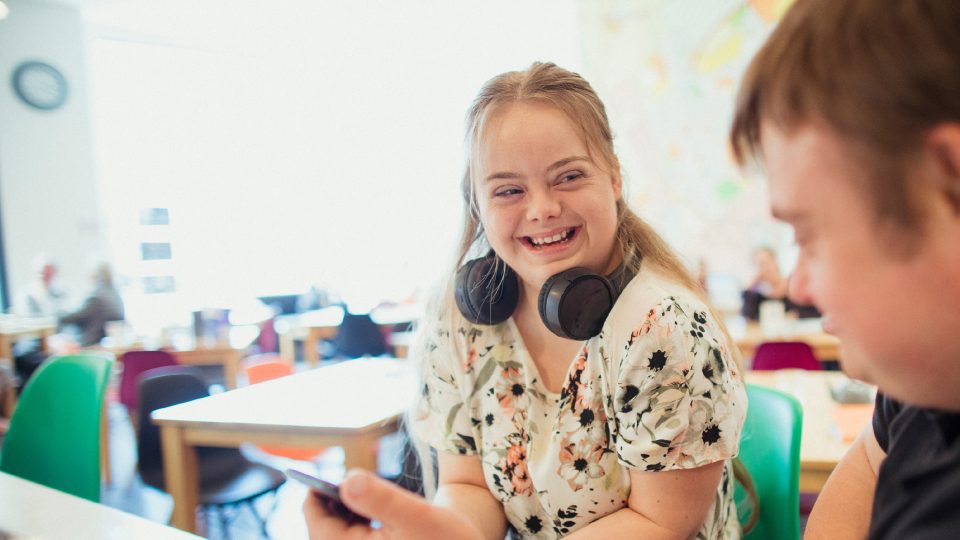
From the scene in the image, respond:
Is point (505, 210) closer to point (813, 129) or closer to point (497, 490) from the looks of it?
point (497, 490)

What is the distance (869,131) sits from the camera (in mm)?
465

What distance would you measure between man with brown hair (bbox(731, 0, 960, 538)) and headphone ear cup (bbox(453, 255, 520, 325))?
68 cm

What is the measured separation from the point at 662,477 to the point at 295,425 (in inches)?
47.0

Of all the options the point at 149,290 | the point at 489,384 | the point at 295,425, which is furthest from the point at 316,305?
the point at 489,384

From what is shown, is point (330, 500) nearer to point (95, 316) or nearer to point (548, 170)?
point (548, 170)

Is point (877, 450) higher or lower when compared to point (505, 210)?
lower

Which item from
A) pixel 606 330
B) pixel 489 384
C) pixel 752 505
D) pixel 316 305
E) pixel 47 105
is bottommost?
pixel 316 305

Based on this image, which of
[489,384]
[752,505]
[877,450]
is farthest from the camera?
[752,505]

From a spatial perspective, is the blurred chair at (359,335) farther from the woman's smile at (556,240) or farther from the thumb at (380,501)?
the thumb at (380,501)

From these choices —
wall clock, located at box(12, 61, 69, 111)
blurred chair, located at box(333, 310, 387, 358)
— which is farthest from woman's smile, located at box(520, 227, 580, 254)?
wall clock, located at box(12, 61, 69, 111)

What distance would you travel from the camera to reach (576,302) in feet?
3.43

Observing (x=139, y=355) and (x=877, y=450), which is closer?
(x=877, y=450)

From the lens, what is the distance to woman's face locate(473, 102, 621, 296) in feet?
3.59

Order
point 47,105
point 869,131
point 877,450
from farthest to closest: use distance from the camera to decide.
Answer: point 47,105 → point 877,450 → point 869,131
